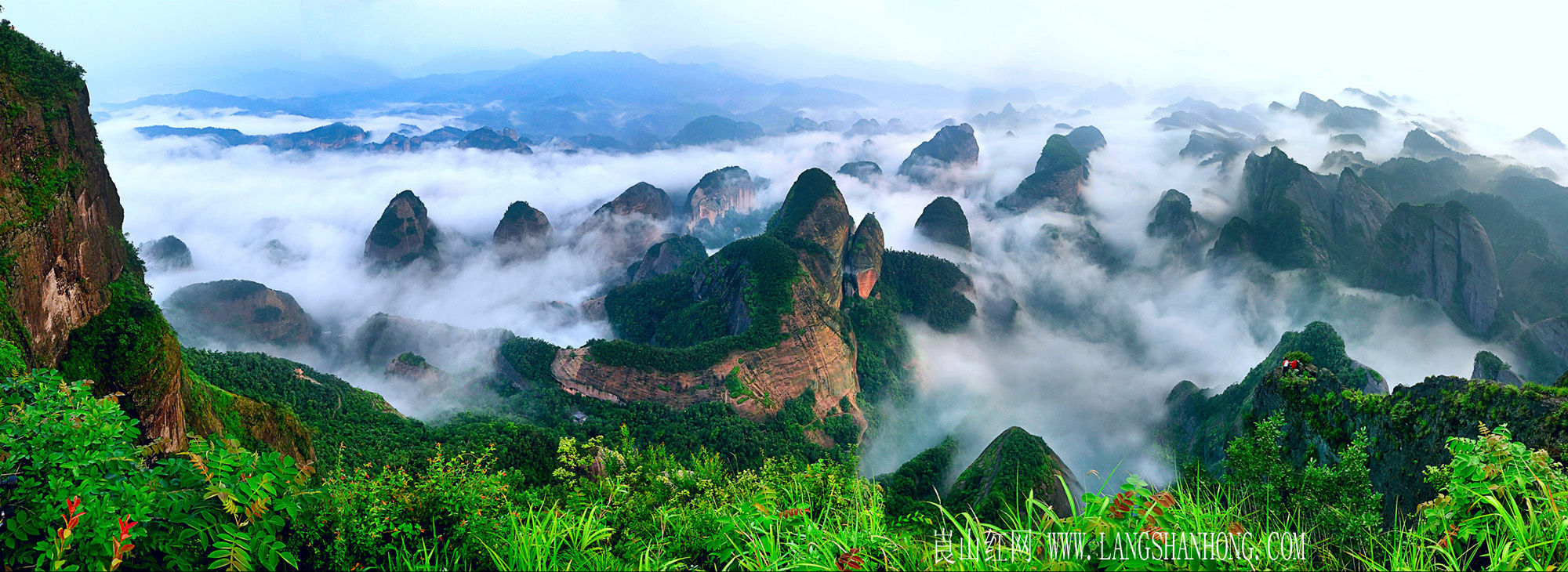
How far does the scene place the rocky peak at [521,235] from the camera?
102m

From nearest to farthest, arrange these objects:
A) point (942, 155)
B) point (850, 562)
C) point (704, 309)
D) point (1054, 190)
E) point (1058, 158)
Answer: point (850, 562)
point (704, 309)
point (1054, 190)
point (1058, 158)
point (942, 155)

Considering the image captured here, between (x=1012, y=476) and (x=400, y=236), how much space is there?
97055 millimetres

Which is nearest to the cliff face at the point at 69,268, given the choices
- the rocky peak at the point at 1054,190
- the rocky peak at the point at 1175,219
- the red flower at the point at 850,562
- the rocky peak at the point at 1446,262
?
the red flower at the point at 850,562

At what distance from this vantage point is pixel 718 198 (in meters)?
138

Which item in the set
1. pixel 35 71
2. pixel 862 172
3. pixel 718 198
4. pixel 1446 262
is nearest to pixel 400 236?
pixel 718 198

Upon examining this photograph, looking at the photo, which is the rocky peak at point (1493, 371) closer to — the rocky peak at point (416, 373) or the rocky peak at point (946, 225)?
the rocky peak at point (946, 225)

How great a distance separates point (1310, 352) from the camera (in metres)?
42.9

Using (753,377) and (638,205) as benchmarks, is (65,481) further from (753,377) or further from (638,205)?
(638,205)

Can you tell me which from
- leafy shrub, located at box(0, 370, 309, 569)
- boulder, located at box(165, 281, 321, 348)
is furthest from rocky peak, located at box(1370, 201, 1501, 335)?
boulder, located at box(165, 281, 321, 348)

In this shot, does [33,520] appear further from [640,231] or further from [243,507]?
[640,231]

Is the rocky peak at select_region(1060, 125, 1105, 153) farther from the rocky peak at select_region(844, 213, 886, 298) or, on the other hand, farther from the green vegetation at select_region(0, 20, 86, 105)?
the green vegetation at select_region(0, 20, 86, 105)

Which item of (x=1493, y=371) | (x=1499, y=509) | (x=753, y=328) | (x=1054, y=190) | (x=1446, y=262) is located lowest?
(x=753, y=328)

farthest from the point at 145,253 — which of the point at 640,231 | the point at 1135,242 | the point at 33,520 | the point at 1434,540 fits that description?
the point at 1135,242

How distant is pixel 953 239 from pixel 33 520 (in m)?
91.7
